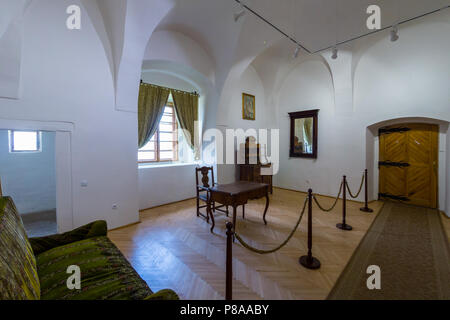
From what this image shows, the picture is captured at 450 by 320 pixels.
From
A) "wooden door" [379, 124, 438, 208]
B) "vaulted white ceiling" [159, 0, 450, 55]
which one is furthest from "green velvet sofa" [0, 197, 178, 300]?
"wooden door" [379, 124, 438, 208]

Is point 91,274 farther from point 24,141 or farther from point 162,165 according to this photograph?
point 24,141

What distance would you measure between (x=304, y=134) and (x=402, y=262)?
15.5ft

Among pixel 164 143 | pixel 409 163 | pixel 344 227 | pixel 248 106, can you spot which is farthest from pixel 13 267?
pixel 409 163

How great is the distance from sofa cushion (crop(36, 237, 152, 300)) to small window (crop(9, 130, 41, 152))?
4274mm

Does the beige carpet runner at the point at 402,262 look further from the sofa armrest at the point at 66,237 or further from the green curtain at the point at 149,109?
the green curtain at the point at 149,109

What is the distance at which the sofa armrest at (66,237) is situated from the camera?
2.08 m

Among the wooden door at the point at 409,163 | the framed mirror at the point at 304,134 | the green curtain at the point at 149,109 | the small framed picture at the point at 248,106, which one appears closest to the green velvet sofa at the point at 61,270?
the green curtain at the point at 149,109

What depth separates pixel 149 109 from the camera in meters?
5.09

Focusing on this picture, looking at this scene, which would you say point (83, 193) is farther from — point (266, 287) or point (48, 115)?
point (266, 287)

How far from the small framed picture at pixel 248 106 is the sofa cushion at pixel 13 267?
6.25 metres

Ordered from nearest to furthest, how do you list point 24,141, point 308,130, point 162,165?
point 24,141 → point 162,165 → point 308,130

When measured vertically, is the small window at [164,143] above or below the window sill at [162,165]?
above

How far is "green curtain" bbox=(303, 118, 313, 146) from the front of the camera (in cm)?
671

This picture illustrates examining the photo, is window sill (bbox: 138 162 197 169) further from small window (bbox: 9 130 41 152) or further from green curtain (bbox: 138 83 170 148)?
small window (bbox: 9 130 41 152)
